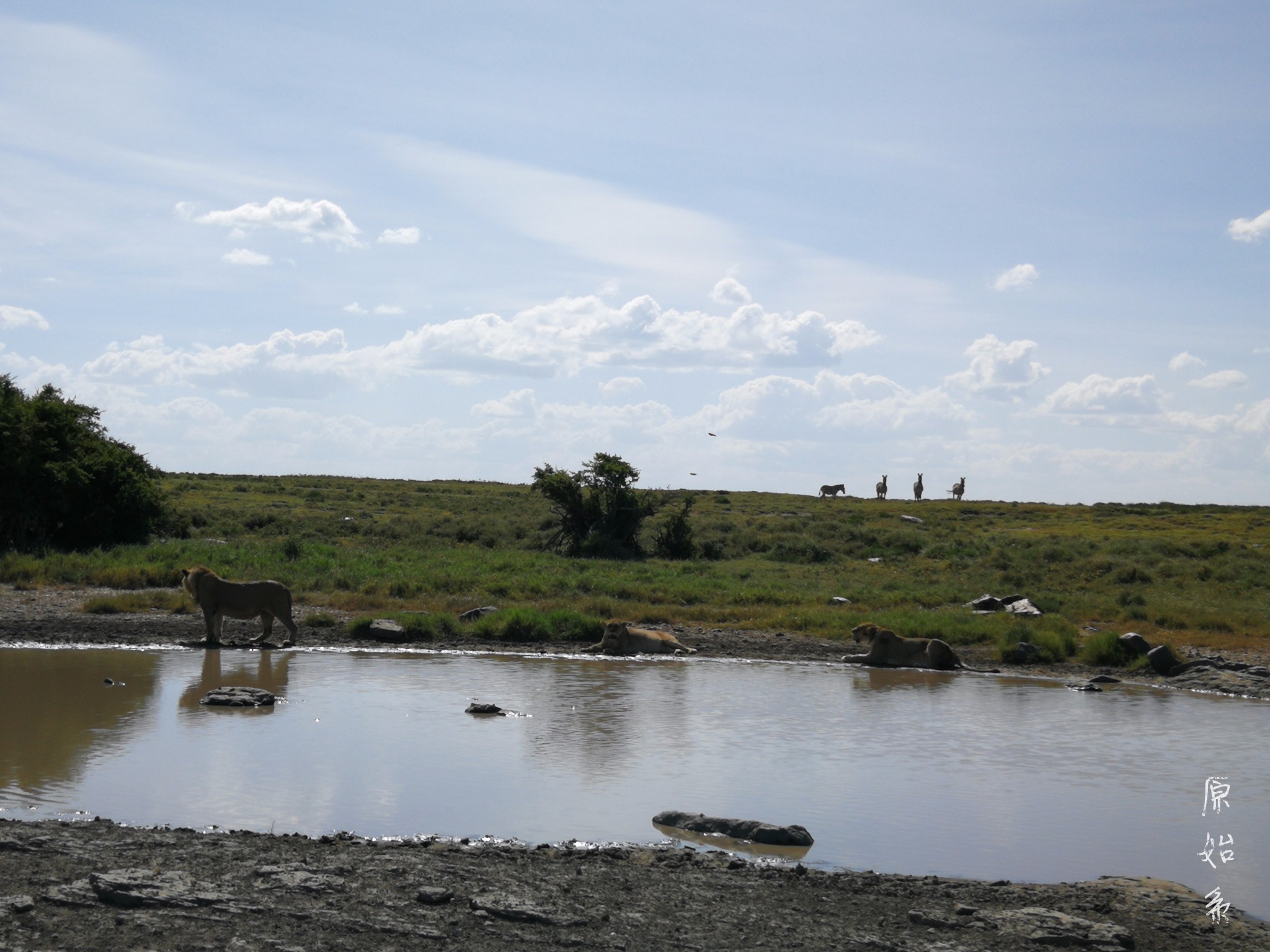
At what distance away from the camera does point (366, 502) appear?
56.2 metres

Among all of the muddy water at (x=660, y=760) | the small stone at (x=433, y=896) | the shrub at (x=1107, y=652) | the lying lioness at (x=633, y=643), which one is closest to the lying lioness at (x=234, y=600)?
the muddy water at (x=660, y=760)

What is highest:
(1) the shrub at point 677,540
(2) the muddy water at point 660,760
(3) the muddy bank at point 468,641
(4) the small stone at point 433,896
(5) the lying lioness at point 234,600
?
(1) the shrub at point 677,540

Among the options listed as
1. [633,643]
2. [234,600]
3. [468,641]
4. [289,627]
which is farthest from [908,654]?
[234,600]

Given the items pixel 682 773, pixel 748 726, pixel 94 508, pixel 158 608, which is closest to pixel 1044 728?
pixel 748 726

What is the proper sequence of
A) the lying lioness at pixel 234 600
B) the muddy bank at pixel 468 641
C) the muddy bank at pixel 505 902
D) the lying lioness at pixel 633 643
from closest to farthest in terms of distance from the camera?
the muddy bank at pixel 505 902 < the muddy bank at pixel 468 641 < the lying lioness at pixel 234 600 < the lying lioness at pixel 633 643

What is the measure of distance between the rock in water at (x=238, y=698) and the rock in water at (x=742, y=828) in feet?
20.2

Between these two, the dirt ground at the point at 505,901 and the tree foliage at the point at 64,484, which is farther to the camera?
the tree foliage at the point at 64,484

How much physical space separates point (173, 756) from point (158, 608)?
12.0 metres

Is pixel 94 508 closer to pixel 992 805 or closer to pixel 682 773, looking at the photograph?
pixel 682 773

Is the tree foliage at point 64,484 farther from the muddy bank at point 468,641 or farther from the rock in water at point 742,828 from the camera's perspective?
the rock in water at point 742,828

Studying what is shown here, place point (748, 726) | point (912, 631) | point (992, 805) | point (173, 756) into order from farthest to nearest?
point (912, 631)
point (748, 726)
point (173, 756)
point (992, 805)

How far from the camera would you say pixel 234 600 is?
18312 millimetres

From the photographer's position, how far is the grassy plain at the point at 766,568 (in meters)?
22.9

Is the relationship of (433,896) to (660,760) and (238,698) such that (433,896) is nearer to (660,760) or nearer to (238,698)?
(660,760)
